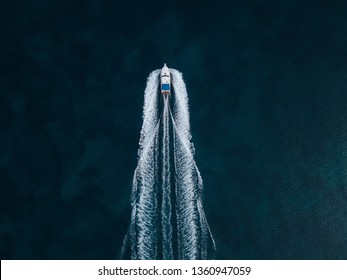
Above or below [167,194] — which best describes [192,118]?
above

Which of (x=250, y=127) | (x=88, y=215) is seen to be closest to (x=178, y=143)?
(x=250, y=127)

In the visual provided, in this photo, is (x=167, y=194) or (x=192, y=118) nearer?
(x=167, y=194)

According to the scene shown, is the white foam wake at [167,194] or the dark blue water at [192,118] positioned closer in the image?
the white foam wake at [167,194]

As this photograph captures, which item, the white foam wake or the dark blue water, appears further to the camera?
the dark blue water

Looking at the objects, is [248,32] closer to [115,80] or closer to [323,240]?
[115,80]
